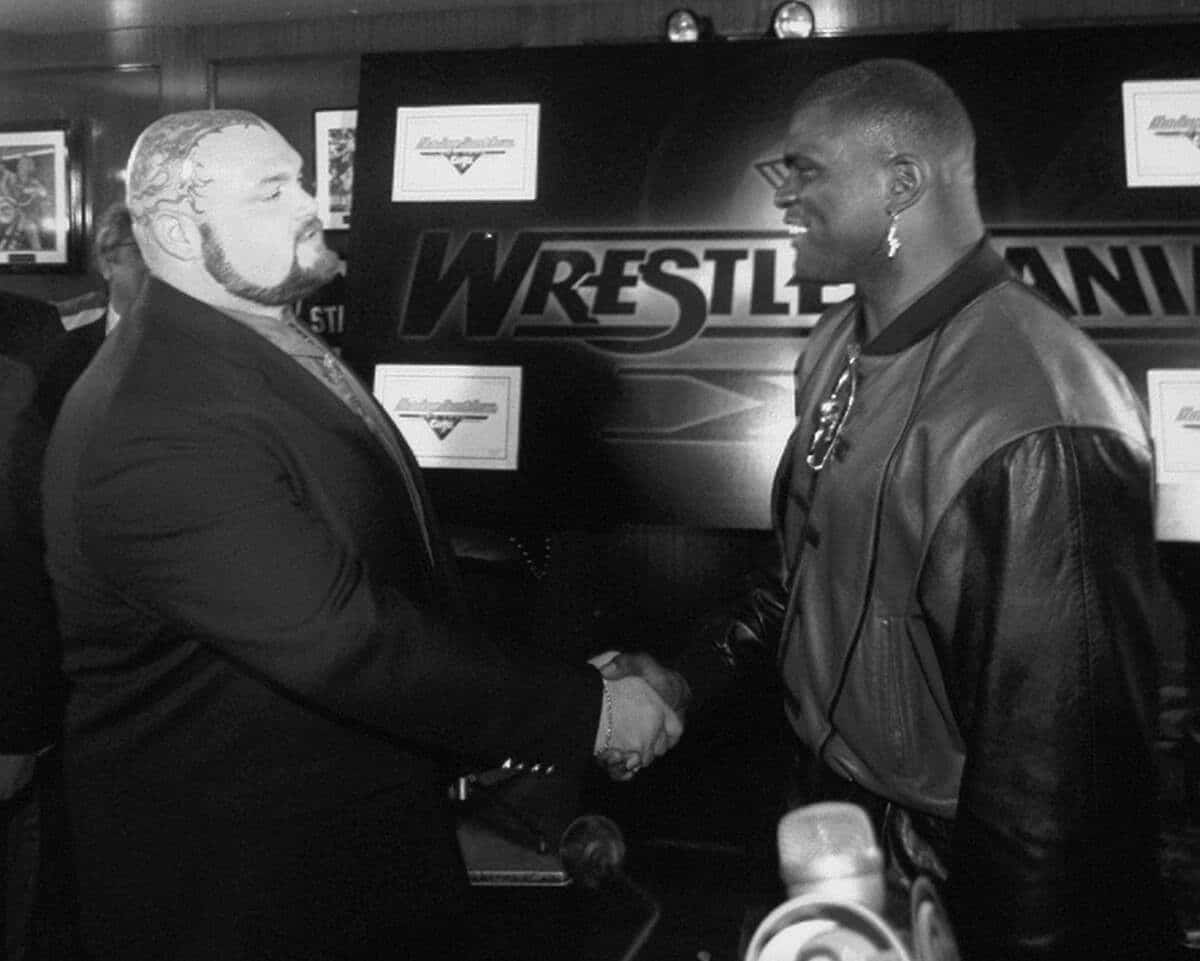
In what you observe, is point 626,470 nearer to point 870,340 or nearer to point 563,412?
point 563,412

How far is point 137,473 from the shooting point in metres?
1.63

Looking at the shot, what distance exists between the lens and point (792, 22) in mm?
4141

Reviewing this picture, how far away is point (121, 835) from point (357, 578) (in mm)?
454

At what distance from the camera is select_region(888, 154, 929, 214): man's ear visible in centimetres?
188

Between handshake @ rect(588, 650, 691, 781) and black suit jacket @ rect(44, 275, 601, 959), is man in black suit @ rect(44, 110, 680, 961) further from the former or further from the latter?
handshake @ rect(588, 650, 691, 781)

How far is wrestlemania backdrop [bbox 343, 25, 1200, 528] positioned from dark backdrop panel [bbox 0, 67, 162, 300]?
1.89m

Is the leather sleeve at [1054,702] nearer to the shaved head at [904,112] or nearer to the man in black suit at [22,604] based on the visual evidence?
the shaved head at [904,112]

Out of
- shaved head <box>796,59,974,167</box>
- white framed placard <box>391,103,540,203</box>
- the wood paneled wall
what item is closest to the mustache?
shaved head <box>796,59,974,167</box>

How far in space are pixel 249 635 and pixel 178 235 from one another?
1.77ft

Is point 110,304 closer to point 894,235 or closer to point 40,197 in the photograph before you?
point 40,197

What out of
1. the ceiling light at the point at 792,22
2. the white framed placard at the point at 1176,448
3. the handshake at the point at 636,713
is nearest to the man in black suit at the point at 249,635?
the handshake at the point at 636,713

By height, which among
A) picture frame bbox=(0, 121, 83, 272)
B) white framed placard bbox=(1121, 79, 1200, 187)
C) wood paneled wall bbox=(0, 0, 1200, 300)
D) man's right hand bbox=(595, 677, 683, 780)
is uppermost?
wood paneled wall bbox=(0, 0, 1200, 300)

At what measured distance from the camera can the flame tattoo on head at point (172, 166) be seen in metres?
1.81

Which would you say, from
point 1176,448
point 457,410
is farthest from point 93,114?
point 1176,448
